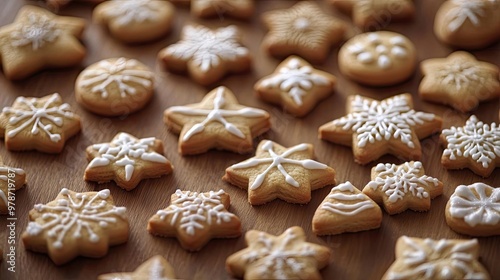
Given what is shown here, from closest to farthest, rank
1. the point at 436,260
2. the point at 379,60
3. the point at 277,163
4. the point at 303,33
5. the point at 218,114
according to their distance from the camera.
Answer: the point at 436,260 → the point at 277,163 → the point at 218,114 → the point at 379,60 → the point at 303,33

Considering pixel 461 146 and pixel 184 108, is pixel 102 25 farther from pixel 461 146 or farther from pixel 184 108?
pixel 461 146

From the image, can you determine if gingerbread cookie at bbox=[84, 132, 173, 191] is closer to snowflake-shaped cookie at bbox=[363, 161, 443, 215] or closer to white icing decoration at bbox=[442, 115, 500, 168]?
snowflake-shaped cookie at bbox=[363, 161, 443, 215]

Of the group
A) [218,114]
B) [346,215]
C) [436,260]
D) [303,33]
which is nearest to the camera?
[436,260]

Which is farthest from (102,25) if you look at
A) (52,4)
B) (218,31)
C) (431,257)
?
(431,257)

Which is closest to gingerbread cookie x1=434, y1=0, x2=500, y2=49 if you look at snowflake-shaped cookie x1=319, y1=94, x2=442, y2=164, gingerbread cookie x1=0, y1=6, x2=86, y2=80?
snowflake-shaped cookie x1=319, y1=94, x2=442, y2=164

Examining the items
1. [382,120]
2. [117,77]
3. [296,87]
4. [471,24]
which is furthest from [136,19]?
[471,24]

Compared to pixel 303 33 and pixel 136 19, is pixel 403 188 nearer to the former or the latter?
pixel 303 33

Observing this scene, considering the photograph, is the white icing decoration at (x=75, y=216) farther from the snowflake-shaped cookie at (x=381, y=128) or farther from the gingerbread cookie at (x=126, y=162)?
the snowflake-shaped cookie at (x=381, y=128)

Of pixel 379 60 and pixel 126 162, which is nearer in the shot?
pixel 126 162
